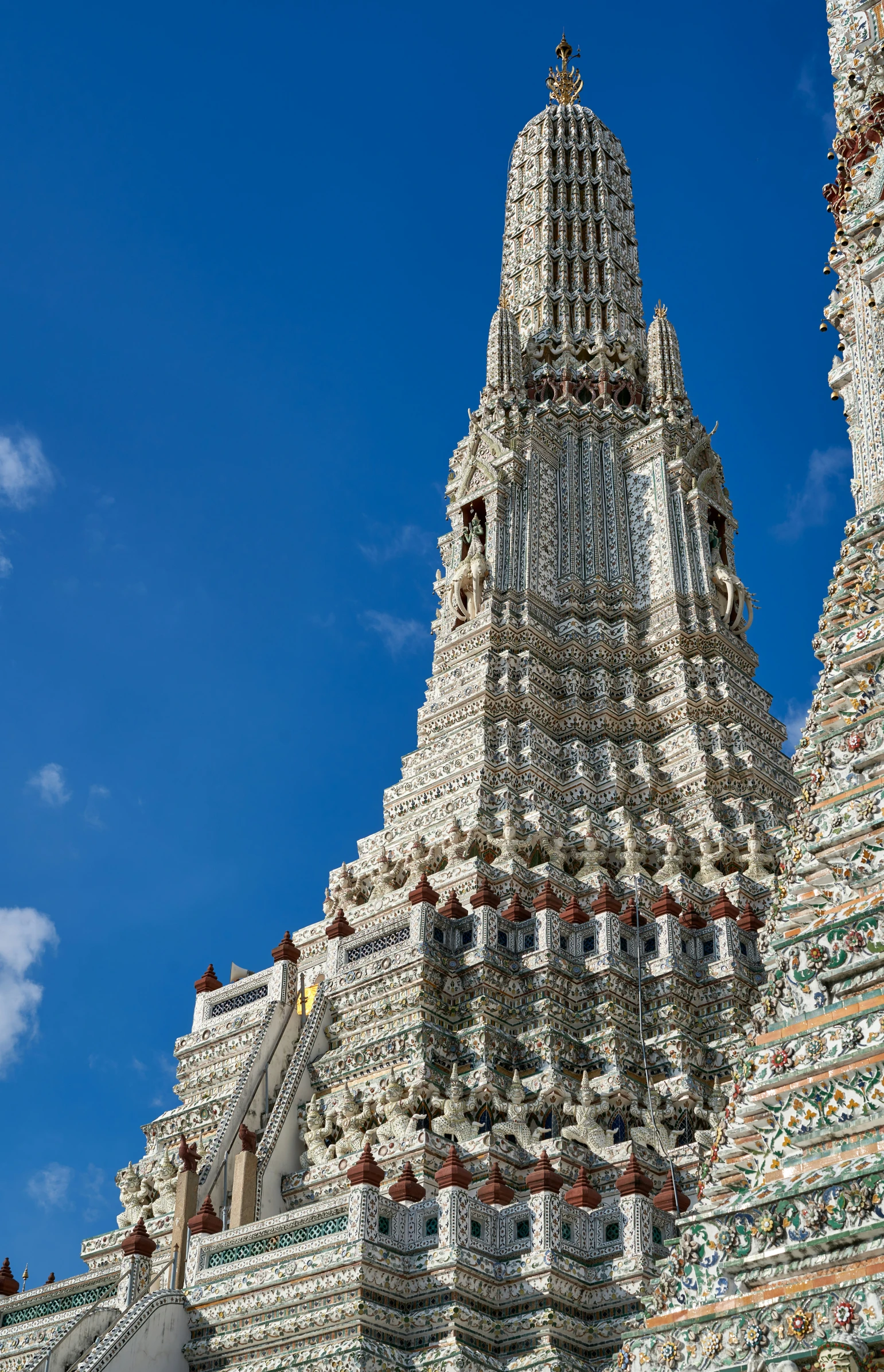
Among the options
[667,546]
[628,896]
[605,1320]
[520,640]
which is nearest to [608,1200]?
[605,1320]

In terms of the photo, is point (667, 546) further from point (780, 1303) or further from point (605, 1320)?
point (780, 1303)

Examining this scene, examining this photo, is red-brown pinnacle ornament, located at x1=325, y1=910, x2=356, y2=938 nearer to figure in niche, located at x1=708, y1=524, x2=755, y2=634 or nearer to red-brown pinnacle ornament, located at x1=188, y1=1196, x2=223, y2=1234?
red-brown pinnacle ornament, located at x1=188, y1=1196, x2=223, y2=1234

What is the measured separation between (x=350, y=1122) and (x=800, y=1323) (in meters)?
11.9

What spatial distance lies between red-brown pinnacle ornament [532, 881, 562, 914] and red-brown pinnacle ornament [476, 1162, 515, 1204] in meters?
6.05

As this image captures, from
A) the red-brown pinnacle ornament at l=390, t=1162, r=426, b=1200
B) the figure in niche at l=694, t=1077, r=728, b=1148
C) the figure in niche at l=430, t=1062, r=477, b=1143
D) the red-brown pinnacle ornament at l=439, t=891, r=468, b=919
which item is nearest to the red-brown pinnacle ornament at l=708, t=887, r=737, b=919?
the figure in niche at l=694, t=1077, r=728, b=1148

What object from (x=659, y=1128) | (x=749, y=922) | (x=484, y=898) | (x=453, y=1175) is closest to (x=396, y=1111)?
(x=659, y=1128)

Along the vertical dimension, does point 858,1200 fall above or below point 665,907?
below

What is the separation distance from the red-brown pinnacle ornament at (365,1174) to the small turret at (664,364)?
73.3 feet

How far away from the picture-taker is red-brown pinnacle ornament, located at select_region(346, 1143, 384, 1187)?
53.9 ft

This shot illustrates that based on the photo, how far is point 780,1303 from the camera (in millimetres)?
9547

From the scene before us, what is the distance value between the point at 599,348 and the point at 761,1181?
2883cm

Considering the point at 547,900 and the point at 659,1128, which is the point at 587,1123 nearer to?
the point at 659,1128

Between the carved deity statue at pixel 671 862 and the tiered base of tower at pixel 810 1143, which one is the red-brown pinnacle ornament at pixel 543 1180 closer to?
the tiered base of tower at pixel 810 1143

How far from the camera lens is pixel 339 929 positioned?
23.7 m
